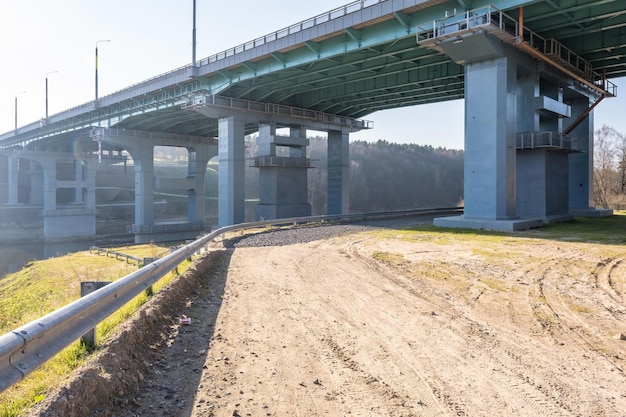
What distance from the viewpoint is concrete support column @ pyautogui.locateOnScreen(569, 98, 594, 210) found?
38.3 metres

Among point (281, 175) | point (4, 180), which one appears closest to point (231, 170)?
point (281, 175)

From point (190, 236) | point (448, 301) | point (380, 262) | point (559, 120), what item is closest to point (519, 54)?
point (559, 120)

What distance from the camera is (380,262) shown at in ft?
45.2

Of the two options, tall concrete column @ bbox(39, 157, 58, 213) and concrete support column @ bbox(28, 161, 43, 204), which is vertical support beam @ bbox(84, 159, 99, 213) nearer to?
tall concrete column @ bbox(39, 157, 58, 213)

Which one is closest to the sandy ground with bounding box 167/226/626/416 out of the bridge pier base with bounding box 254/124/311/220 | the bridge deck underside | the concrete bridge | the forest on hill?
the concrete bridge

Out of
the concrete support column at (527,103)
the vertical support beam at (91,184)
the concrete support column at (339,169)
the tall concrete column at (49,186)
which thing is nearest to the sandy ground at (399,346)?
the concrete support column at (527,103)

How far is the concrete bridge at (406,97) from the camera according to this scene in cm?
2519

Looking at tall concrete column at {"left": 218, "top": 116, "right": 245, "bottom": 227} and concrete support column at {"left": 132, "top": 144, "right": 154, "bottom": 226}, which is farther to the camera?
concrete support column at {"left": 132, "top": 144, "right": 154, "bottom": 226}

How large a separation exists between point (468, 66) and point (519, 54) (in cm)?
313

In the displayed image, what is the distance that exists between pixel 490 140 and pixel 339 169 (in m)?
26.3

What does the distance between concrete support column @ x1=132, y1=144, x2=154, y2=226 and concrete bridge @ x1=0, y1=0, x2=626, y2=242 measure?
0.47ft

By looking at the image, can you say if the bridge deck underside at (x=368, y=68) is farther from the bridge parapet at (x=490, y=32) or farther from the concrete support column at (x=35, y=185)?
the concrete support column at (x=35, y=185)

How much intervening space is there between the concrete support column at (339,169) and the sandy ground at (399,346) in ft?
127

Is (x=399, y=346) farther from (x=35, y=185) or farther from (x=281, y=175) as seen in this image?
(x=35, y=185)
